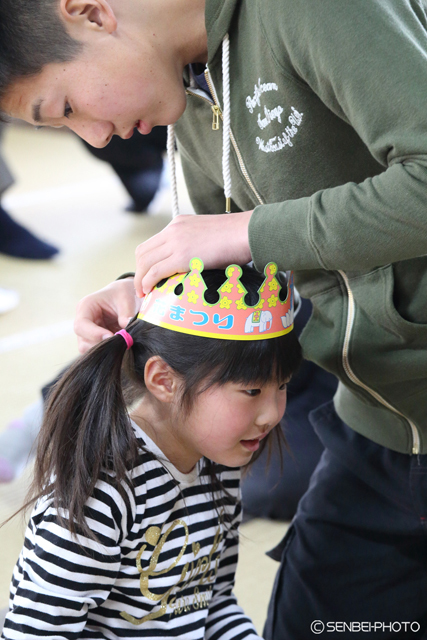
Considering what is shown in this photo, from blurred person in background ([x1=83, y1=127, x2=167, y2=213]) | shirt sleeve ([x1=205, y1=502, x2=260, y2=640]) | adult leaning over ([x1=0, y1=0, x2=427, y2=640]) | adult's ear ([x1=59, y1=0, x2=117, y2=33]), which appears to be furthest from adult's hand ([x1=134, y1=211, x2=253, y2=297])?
blurred person in background ([x1=83, y1=127, x2=167, y2=213])

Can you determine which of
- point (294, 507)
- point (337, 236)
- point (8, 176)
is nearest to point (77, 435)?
point (337, 236)

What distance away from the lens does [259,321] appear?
91 cm

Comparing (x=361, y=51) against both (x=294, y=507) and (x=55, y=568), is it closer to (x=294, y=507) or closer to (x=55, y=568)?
(x=55, y=568)

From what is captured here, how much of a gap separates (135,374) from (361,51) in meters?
0.52

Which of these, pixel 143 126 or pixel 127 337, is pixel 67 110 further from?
pixel 127 337

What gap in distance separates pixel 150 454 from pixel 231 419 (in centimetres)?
13

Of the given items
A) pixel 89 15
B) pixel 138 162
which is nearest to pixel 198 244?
pixel 89 15

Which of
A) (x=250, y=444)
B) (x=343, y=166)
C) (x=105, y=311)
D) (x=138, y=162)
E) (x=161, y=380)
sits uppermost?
(x=138, y=162)

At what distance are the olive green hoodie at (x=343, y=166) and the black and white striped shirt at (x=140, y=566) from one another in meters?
0.29

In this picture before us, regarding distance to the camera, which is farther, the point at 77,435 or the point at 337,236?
the point at 77,435

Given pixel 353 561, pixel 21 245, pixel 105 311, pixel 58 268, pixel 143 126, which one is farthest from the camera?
pixel 21 245

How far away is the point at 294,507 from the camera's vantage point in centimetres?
169

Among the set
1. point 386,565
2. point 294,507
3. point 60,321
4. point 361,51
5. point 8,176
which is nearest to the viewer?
point 361,51

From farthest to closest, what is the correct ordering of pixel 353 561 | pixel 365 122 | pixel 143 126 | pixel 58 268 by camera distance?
1. pixel 58 268
2. pixel 353 561
3. pixel 143 126
4. pixel 365 122
